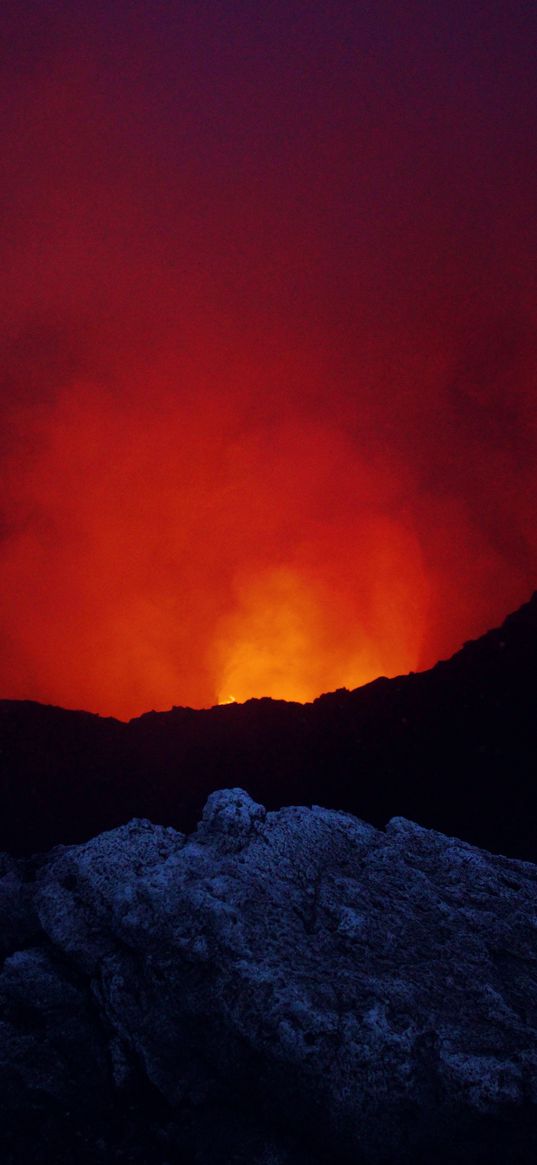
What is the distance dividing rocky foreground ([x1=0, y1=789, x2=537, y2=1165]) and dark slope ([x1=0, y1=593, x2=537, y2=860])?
3.07 metres

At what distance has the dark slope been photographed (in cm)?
1014

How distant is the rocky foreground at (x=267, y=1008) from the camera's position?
15.5 feet

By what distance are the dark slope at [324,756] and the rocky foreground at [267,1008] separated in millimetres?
3075

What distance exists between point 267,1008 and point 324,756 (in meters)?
6.18

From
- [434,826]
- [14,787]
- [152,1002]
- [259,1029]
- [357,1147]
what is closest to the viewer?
[357,1147]

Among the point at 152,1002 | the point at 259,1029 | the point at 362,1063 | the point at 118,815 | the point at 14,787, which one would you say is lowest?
the point at 362,1063

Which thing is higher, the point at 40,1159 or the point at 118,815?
the point at 118,815

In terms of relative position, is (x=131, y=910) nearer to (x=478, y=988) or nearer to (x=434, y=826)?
(x=478, y=988)

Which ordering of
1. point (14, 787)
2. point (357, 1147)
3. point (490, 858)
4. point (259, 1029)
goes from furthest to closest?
point (14, 787) < point (490, 858) < point (259, 1029) < point (357, 1147)

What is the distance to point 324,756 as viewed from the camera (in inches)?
439

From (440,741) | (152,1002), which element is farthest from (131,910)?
(440,741)

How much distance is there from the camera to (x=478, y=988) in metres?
5.56

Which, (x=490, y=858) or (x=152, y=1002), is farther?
(x=490, y=858)

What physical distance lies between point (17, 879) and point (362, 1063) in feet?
14.6
